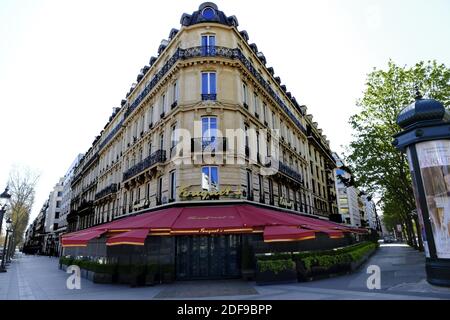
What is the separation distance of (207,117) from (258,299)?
34.9ft

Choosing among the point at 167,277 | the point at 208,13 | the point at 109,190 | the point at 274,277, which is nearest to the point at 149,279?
the point at 167,277

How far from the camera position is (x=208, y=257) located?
48.1 ft

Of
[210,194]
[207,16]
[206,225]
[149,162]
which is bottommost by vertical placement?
[206,225]

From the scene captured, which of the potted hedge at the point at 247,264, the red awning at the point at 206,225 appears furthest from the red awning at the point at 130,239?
the potted hedge at the point at 247,264

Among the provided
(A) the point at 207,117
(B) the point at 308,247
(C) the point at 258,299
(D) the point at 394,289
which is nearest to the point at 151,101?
(A) the point at 207,117

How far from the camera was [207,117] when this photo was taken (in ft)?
55.4

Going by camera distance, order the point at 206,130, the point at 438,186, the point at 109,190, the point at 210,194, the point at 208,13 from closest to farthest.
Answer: the point at 438,186
the point at 210,194
the point at 206,130
the point at 208,13
the point at 109,190

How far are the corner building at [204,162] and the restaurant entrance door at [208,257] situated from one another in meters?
0.05

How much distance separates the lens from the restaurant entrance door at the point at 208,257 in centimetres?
1441

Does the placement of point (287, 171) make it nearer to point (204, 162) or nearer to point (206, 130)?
point (206, 130)

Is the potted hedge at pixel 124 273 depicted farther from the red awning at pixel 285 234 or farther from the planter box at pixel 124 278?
the red awning at pixel 285 234

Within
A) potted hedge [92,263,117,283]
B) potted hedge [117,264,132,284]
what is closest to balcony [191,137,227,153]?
potted hedge [117,264,132,284]

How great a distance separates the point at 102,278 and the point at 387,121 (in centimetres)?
2284

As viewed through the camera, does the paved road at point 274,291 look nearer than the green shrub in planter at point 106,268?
Yes
